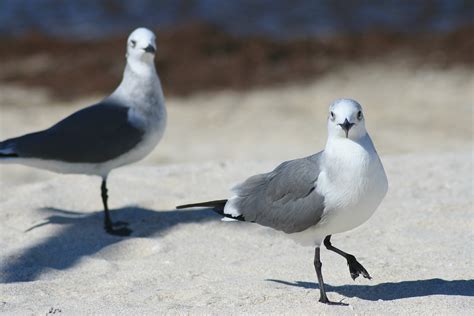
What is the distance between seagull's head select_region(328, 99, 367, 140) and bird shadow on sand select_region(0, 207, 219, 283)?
1.87 m

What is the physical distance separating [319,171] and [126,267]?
1367 millimetres

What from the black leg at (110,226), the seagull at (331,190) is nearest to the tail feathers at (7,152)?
the black leg at (110,226)

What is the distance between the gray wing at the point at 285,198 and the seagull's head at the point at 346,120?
0.25 metres

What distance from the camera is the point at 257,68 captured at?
41.2 feet

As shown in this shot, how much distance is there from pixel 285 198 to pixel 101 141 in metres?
1.77

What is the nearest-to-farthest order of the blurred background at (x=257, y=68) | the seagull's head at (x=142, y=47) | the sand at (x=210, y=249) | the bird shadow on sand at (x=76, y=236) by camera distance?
the sand at (x=210, y=249) → the bird shadow on sand at (x=76, y=236) → the seagull's head at (x=142, y=47) → the blurred background at (x=257, y=68)

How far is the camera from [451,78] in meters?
A: 11.7

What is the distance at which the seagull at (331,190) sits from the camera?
3898mm

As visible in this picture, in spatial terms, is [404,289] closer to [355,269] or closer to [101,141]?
[355,269]

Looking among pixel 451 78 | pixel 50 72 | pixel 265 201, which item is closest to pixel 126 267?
pixel 265 201

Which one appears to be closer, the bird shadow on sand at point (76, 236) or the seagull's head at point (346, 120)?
the seagull's head at point (346, 120)

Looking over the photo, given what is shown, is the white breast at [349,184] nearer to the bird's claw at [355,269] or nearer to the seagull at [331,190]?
the seagull at [331,190]

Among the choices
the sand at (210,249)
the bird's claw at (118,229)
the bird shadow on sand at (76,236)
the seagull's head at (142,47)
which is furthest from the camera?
the seagull's head at (142,47)

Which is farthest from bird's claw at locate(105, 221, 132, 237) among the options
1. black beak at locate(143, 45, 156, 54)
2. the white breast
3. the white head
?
the white breast
